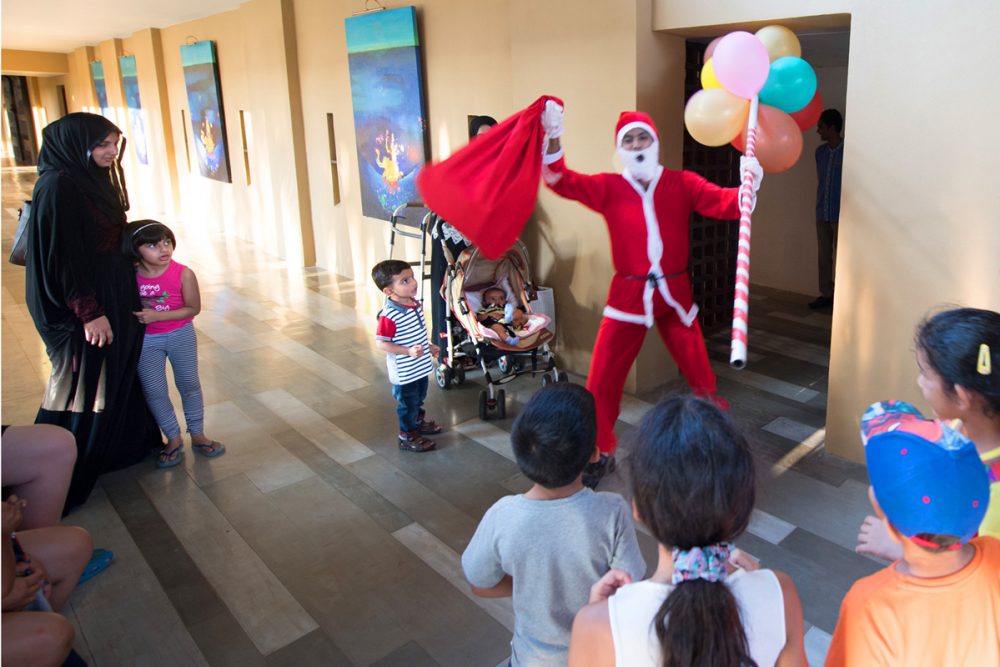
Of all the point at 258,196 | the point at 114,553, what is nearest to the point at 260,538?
the point at 114,553

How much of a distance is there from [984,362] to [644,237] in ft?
5.43

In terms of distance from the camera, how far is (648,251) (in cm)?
292

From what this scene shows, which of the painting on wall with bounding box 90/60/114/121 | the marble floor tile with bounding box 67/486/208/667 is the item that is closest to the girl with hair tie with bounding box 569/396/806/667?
the marble floor tile with bounding box 67/486/208/667

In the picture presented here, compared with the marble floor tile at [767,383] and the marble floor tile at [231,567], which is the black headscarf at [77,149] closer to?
the marble floor tile at [231,567]

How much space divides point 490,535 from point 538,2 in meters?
3.37

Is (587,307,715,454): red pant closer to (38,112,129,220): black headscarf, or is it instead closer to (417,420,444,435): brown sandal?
(417,420,444,435): brown sandal

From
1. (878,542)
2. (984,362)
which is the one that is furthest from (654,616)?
(984,362)

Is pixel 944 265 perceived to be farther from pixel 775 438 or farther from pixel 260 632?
pixel 260 632

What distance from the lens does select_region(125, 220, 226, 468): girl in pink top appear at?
305 centimetres

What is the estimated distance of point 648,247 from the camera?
9.57ft

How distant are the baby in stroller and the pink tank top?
4.84 ft

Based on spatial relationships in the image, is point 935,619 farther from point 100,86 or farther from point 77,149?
point 100,86

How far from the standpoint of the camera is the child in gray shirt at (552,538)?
1.32 metres

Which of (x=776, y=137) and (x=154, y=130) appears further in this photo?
(x=154, y=130)
